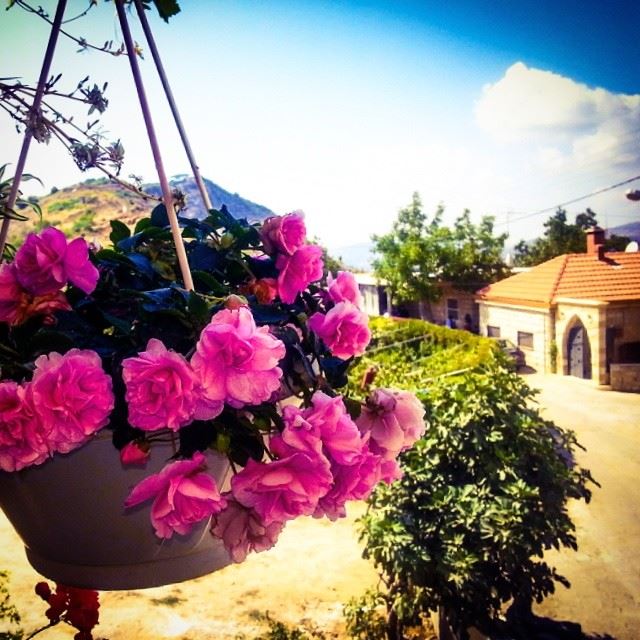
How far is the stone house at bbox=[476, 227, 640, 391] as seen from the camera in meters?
3.61

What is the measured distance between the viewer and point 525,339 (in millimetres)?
5262

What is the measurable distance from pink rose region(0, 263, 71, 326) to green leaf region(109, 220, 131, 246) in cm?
13

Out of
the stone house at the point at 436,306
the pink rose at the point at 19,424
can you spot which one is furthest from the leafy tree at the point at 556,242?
the pink rose at the point at 19,424

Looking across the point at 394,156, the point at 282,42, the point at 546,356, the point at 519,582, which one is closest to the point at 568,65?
the point at 394,156

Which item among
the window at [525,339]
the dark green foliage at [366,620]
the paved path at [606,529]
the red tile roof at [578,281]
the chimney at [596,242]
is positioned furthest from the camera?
the window at [525,339]

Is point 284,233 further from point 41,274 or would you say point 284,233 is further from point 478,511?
point 478,511

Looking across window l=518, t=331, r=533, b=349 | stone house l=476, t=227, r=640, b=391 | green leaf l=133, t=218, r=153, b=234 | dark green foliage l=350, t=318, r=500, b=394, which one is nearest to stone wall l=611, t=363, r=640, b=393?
stone house l=476, t=227, r=640, b=391

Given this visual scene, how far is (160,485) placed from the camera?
343mm

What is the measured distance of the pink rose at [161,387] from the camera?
322 mm

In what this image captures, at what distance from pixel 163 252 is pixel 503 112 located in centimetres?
395

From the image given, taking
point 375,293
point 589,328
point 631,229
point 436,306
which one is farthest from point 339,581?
point 375,293

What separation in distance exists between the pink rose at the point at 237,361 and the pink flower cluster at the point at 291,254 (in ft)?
0.52

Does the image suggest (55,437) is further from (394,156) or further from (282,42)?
(394,156)

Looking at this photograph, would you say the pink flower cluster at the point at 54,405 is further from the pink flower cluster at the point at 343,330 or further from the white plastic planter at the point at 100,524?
the pink flower cluster at the point at 343,330
